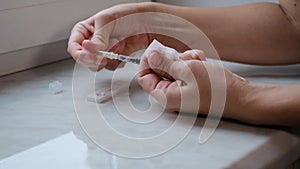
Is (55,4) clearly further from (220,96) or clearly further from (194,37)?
(220,96)

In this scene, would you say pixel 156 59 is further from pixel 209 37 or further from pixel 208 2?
pixel 208 2

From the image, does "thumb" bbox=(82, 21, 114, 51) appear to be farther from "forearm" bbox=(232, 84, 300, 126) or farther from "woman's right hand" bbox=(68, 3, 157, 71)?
"forearm" bbox=(232, 84, 300, 126)

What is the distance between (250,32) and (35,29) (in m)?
0.40

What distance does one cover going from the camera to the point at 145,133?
52 cm

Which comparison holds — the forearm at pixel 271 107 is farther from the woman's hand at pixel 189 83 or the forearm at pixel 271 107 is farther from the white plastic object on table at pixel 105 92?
the white plastic object on table at pixel 105 92

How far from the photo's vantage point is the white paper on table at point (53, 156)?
1.50 feet

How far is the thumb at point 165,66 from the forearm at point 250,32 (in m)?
0.21

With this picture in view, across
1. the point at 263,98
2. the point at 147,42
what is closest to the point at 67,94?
the point at 147,42

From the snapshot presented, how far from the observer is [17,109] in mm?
627

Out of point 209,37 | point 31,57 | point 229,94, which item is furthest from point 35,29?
point 229,94

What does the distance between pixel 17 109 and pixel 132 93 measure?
6.7 inches

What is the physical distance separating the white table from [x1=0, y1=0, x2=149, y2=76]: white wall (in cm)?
12

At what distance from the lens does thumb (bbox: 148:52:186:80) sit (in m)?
0.55

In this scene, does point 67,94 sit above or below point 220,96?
below
